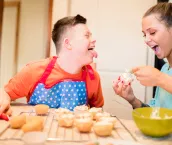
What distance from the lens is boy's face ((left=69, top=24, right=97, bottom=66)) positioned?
1.60 meters

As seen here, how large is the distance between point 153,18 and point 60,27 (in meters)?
0.67

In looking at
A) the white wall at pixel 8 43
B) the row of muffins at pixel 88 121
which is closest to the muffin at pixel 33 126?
the row of muffins at pixel 88 121

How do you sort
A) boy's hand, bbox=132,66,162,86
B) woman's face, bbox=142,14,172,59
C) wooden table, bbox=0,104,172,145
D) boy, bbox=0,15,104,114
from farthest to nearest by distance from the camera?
boy, bbox=0,15,104,114, woman's face, bbox=142,14,172,59, boy's hand, bbox=132,66,162,86, wooden table, bbox=0,104,172,145

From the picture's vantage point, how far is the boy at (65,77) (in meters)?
1.53

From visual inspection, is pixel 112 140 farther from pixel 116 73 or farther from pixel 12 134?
pixel 116 73

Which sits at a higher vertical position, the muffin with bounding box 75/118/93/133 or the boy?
the boy

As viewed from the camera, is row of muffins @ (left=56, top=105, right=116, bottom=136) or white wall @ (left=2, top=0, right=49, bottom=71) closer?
row of muffins @ (left=56, top=105, right=116, bottom=136)

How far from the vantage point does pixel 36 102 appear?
1.54 m

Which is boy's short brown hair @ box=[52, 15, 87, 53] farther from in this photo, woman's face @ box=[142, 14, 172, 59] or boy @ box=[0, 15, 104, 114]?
woman's face @ box=[142, 14, 172, 59]

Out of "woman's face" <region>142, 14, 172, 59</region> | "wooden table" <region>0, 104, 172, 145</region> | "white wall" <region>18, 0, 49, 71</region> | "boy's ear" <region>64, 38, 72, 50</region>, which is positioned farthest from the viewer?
"white wall" <region>18, 0, 49, 71</region>

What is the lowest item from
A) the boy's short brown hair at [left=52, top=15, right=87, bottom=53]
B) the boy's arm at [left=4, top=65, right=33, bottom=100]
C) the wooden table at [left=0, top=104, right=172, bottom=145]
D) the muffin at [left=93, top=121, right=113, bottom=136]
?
the wooden table at [left=0, top=104, right=172, bottom=145]

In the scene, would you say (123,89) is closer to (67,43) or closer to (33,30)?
(67,43)

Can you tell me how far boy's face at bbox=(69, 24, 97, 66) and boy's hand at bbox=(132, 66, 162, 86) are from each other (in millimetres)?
437

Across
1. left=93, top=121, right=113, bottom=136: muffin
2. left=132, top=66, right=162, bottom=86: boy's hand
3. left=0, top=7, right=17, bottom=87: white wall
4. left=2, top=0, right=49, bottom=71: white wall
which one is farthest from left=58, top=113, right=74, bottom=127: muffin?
left=0, top=7, right=17, bottom=87: white wall
